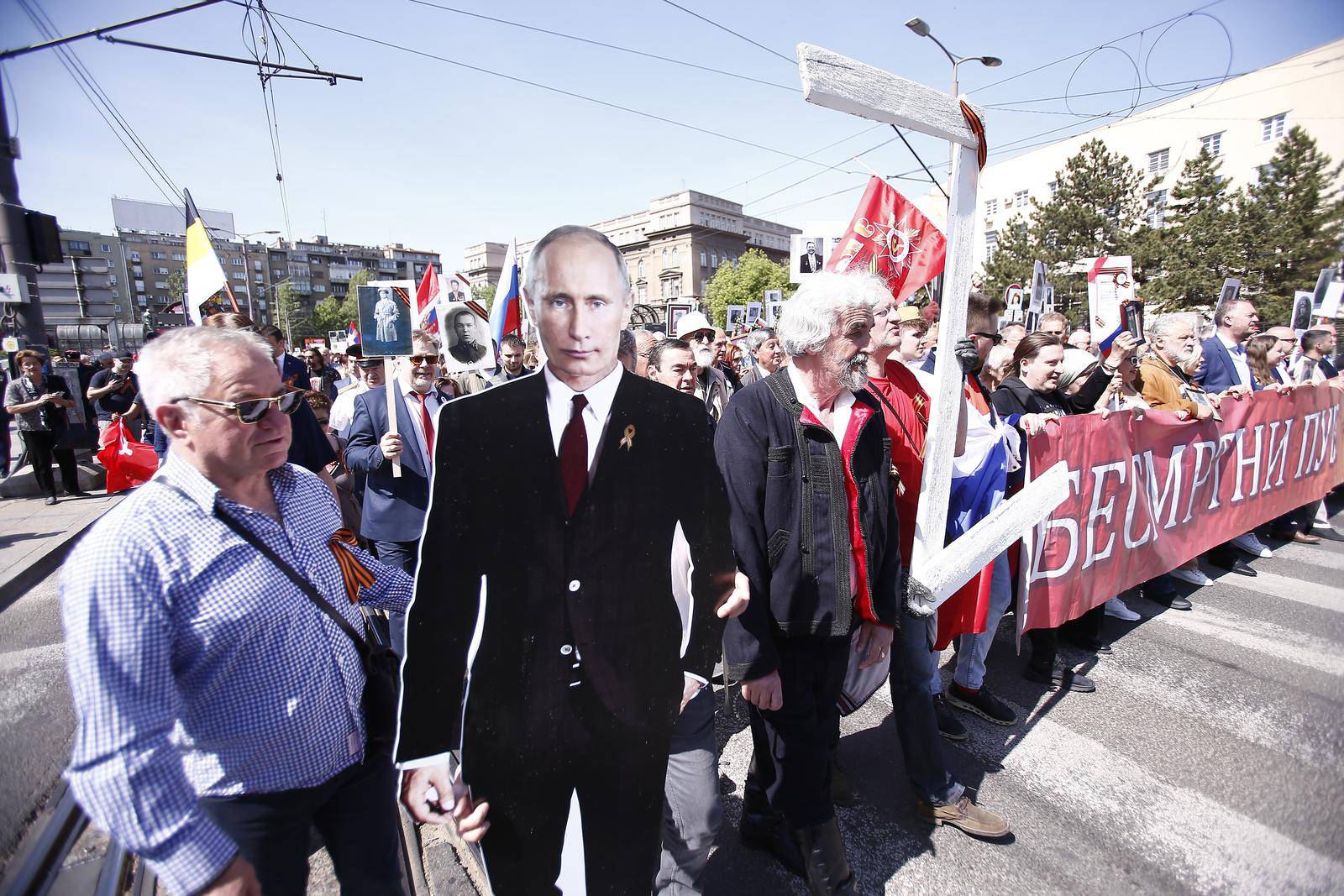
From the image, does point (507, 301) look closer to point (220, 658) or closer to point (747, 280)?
point (220, 658)

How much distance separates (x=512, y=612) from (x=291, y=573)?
1.75 ft

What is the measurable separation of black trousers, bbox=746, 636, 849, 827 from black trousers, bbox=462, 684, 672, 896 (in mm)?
680

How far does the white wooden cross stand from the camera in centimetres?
197

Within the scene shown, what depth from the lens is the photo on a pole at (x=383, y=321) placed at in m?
2.13

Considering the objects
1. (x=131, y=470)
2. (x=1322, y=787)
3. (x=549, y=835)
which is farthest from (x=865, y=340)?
(x=131, y=470)

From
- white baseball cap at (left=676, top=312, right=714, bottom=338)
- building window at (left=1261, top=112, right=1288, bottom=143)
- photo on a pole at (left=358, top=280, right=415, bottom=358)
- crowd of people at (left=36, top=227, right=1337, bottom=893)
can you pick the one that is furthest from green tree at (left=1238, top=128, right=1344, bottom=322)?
white baseball cap at (left=676, top=312, right=714, bottom=338)

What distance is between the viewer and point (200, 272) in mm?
3529

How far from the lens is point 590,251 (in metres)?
1.39

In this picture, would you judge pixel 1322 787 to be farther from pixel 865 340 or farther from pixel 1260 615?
pixel 865 340

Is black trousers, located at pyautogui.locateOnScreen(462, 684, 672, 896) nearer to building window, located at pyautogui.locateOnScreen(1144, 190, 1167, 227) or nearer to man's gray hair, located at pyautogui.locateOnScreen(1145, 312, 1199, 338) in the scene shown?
man's gray hair, located at pyautogui.locateOnScreen(1145, 312, 1199, 338)

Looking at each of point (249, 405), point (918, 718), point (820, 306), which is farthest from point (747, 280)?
point (249, 405)

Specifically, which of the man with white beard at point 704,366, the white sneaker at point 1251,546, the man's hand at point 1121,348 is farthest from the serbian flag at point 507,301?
the white sneaker at point 1251,546

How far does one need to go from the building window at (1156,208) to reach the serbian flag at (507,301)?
32299 mm

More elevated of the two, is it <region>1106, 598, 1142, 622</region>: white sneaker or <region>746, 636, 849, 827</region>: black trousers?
<region>746, 636, 849, 827</region>: black trousers
